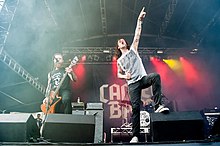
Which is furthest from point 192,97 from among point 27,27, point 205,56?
point 27,27

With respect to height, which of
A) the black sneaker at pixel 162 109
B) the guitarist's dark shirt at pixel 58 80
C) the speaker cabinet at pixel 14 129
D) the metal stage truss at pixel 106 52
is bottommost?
the speaker cabinet at pixel 14 129

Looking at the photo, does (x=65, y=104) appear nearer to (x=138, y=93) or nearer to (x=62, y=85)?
(x=62, y=85)

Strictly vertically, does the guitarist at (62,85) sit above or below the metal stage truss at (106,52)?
below

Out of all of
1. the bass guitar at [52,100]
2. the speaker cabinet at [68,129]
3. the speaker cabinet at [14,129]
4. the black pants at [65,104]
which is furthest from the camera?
the bass guitar at [52,100]

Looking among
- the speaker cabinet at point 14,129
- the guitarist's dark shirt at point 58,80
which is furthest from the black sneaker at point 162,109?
the guitarist's dark shirt at point 58,80

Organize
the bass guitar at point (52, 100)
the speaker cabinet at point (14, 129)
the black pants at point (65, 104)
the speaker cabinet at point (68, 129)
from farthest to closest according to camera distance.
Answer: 1. the bass guitar at point (52, 100)
2. the black pants at point (65, 104)
3. the speaker cabinet at point (68, 129)
4. the speaker cabinet at point (14, 129)

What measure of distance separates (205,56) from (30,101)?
710cm

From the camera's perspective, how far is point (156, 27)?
9820 mm

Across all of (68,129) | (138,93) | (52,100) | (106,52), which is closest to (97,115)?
(52,100)

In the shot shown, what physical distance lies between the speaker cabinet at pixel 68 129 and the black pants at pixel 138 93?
0.62 m

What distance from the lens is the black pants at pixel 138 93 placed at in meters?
3.14

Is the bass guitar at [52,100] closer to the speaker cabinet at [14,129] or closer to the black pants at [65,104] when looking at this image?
the black pants at [65,104]

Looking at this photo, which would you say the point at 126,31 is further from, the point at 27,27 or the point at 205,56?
the point at 27,27

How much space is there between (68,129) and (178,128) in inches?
48.8
